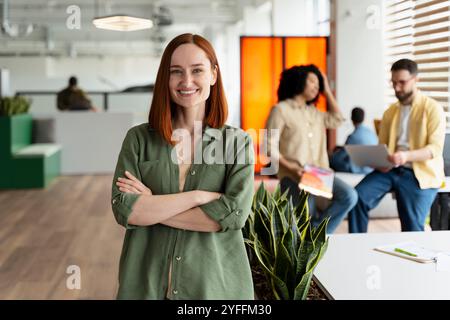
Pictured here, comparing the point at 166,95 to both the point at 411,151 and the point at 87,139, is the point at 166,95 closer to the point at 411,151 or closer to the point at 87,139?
the point at 411,151

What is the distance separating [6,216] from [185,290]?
4.55m

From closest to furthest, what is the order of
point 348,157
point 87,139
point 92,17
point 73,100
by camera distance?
1. point 348,157
2. point 87,139
3. point 73,100
4. point 92,17

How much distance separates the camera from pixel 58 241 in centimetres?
449

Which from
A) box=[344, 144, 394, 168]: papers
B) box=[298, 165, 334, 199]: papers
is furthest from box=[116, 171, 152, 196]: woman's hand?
box=[344, 144, 394, 168]: papers

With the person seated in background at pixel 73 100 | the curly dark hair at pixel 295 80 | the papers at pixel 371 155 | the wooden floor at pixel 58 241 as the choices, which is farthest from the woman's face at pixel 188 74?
the person seated in background at pixel 73 100

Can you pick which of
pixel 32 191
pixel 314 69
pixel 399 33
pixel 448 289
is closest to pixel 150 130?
pixel 448 289

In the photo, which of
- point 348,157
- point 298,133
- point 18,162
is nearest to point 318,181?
point 298,133

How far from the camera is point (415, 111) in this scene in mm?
3246

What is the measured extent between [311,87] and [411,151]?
0.64 m

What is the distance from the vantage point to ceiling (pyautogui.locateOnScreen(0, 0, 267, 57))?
12.9 metres

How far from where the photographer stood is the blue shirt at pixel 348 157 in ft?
15.7

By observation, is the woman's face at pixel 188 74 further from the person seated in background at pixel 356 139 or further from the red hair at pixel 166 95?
the person seated in background at pixel 356 139

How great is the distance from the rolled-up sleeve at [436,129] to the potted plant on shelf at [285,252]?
1634 mm
